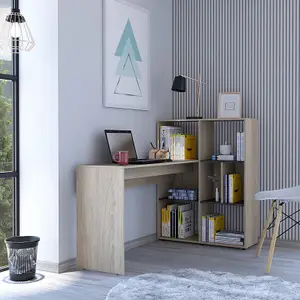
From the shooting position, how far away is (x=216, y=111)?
205 inches

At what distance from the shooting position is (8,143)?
4043 mm

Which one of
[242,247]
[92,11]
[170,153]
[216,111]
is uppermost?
[92,11]

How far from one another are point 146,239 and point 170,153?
84 cm

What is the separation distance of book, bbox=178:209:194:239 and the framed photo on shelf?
0.98 metres

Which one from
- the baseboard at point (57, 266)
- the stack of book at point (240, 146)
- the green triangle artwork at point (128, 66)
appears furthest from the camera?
the stack of book at point (240, 146)

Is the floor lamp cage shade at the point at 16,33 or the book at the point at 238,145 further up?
the floor lamp cage shade at the point at 16,33

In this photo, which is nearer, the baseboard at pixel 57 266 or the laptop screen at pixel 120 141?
the baseboard at pixel 57 266

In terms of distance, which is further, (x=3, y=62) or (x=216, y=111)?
(x=216, y=111)

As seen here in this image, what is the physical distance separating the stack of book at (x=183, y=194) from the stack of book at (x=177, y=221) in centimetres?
9

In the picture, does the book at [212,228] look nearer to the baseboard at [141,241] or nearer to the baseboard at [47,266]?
the baseboard at [141,241]

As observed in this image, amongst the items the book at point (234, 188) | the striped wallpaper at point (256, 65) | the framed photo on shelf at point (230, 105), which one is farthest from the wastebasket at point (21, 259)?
the striped wallpaper at point (256, 65)

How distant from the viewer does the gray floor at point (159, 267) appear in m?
3.41

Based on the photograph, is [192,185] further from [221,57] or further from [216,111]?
[221,57]

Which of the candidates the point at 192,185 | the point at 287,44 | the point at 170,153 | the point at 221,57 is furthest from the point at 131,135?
the point at 287,44
